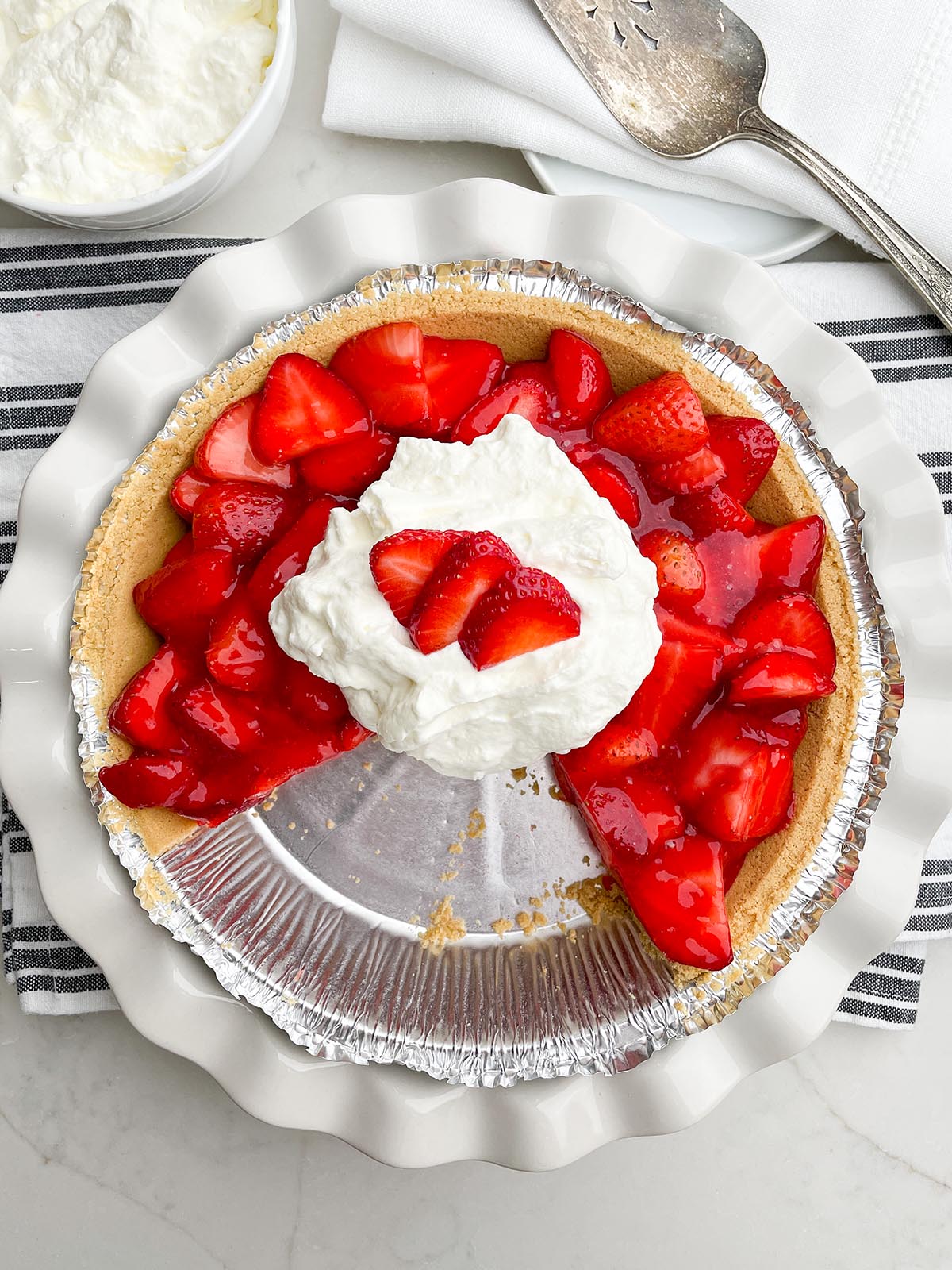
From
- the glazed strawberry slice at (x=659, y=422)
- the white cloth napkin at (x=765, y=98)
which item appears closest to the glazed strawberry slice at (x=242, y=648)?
the glazed strawberry slice at (x=659, y=422)

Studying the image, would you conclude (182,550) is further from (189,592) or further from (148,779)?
(148,779)

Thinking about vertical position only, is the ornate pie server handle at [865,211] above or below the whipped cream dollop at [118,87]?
above

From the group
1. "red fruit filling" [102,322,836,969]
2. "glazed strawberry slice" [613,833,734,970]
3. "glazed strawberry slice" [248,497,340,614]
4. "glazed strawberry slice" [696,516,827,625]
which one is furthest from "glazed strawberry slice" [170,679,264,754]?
"glazed strawberry slice" [696,516,827,625]

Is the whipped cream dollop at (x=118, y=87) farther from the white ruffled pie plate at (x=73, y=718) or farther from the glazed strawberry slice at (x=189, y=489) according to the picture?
the glazed strawberry slice at (x=189, y=489)

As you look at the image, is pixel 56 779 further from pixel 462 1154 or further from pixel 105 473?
pixel 462 1154

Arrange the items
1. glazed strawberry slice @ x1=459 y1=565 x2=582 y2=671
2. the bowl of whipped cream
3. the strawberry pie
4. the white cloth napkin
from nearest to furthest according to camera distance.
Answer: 1. glazed strawberry slice @ x1=459 y1=565 x2=582 y2=671
2. the strawberry pie
3. the bowl of whipped cream
4. the white cloth napkin

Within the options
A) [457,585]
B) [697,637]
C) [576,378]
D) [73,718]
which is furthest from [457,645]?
[73,718]

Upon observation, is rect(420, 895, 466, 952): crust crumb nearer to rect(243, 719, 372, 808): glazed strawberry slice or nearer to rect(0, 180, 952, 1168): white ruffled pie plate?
rect(0, 180, 952, 1168): white ruffled pie plate
